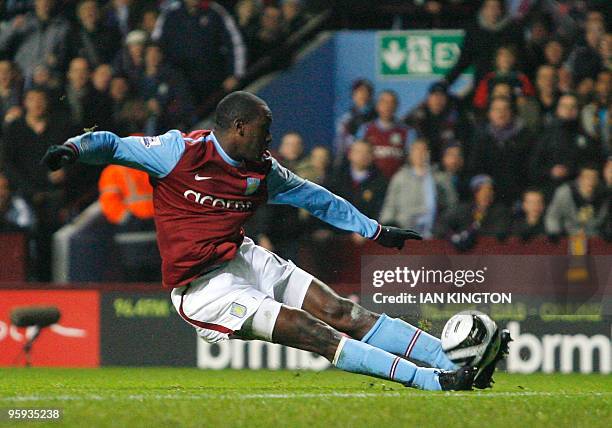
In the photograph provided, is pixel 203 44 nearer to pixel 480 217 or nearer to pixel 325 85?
pixel 325 85

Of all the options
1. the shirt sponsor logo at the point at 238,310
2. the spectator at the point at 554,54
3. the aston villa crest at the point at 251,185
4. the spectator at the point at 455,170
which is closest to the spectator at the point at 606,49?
the spectator at the point at 554,54

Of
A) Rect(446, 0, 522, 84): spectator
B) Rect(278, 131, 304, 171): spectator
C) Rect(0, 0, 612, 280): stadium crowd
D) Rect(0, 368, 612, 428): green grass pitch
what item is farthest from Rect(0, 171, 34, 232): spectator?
Rect(446, 0, 522, 84): spectator

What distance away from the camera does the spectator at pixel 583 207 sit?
37.7ft

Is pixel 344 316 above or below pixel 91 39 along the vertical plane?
below

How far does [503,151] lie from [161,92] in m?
3.58

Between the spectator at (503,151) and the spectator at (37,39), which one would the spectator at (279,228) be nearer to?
the spectator at (503,151)

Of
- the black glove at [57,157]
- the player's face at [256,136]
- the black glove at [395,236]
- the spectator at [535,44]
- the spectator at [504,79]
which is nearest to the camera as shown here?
the black glove at [57,157]

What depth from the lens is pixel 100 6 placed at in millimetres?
13578

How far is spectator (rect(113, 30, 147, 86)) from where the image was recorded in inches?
508

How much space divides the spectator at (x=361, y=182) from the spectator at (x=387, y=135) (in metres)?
0.31

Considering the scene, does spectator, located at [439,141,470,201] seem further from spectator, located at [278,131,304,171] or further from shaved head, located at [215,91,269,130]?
shaved head, located at [215,91,269,130]

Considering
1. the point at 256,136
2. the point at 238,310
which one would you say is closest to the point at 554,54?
the point at 256,136

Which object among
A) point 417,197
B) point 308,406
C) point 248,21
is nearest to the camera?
point 308,406

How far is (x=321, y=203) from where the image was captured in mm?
7852
